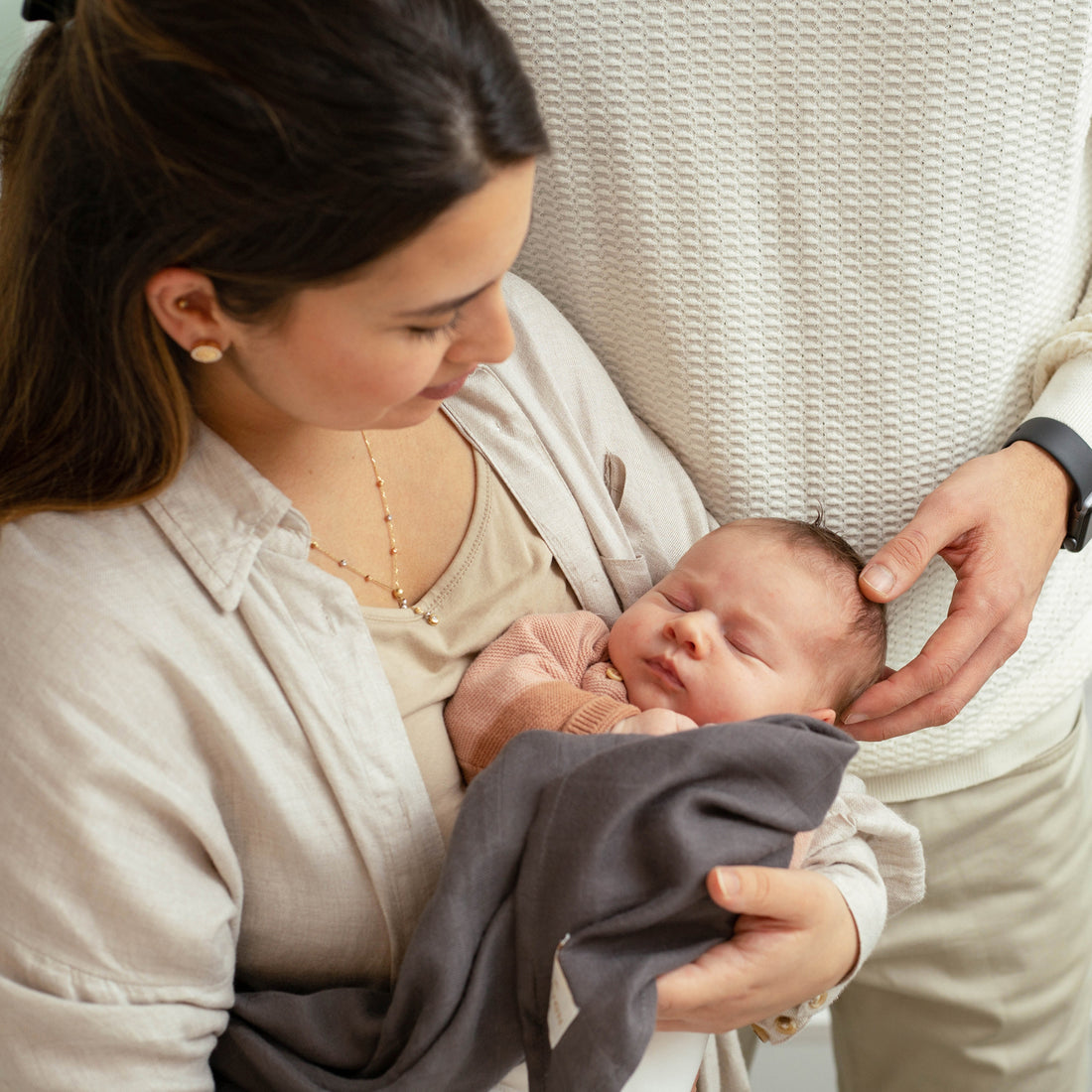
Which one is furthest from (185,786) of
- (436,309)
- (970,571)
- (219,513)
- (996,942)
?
(996,942)

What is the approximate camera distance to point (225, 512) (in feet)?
3.40

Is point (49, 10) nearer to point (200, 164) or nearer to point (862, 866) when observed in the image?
point (200, 164)

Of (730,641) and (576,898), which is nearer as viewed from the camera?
(576,898)

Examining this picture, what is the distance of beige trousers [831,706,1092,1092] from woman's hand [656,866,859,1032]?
1.57 feet

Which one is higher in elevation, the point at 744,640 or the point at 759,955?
the point at 744,640

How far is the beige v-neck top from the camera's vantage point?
1138mm

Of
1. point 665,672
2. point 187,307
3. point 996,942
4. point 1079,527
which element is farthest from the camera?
point 996,942

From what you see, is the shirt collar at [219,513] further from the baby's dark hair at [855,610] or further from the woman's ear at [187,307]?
the baby's dark hair at [855,610]

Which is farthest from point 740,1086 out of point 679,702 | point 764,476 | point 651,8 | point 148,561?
point 651,8

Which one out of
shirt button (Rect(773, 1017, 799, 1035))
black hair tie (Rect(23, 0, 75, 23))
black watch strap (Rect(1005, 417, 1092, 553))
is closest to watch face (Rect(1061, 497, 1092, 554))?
black watch strap (Rect(1005, 417, 1092, 553))

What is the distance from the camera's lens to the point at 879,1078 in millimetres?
1683

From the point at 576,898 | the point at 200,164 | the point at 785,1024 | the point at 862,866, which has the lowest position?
the point at 785,1024

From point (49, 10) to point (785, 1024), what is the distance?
3.89 feet

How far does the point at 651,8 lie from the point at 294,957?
1.04 meters
